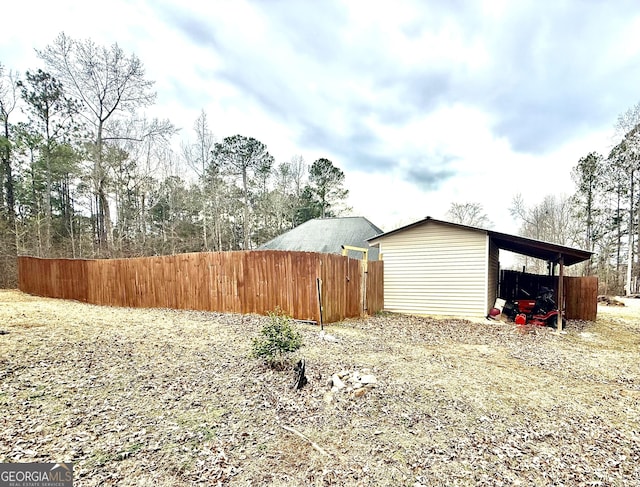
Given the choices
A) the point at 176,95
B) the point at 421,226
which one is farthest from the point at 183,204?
the point at 421,226

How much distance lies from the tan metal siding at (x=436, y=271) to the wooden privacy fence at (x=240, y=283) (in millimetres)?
698

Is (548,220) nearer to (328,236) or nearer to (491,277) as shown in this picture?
(491,277)

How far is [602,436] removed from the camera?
2.51 metres

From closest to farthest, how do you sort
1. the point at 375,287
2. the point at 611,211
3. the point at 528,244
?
1. the point at 528,244
2. the point at 375,287
3. the point at 611,211

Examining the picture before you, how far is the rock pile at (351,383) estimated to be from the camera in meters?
3.12

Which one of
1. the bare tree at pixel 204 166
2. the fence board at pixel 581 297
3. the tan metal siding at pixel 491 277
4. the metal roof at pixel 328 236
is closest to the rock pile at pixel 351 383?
the tan metal siding at pixel 491 277

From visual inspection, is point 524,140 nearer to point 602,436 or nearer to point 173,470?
point 602,436

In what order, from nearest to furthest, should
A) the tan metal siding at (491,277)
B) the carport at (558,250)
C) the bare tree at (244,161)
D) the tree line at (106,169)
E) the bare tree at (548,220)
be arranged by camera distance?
1. the carport at (558,250)
2. the tan metal siding at (491,277)
3. the tree line at (106,169)
4. the bare tree at (244,161)
5. the bare tree at (548,220)

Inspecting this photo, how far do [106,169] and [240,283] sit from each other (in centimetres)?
1396

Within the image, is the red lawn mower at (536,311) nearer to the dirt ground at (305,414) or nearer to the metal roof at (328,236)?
the dirt ground at (305,414)

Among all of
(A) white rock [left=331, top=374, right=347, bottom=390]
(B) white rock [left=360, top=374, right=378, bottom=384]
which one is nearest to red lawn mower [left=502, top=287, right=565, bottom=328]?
(B) white rock [left=360, top=374, right=378, bottom=384]

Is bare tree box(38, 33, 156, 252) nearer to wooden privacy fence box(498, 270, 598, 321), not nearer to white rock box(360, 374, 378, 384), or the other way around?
white rock box(360, 374, 378, 384)

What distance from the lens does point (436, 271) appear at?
29.1 feet

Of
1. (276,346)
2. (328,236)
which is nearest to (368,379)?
(276,346)
